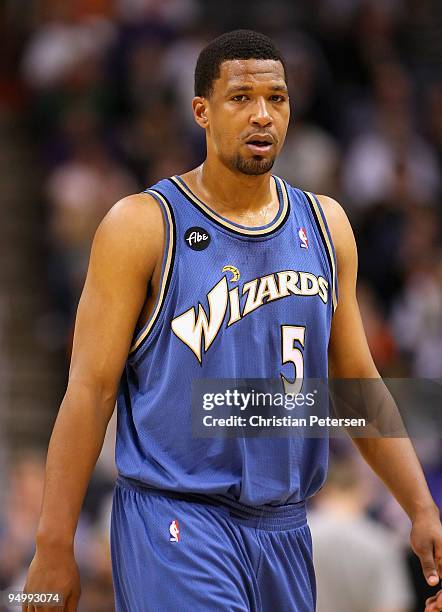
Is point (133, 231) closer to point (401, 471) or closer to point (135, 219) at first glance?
point (135, 219)

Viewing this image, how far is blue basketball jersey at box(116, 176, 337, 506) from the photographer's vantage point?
12.6 ft

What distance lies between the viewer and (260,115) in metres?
3.88

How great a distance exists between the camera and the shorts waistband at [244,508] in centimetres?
385

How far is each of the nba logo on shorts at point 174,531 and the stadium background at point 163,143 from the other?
4.60 meters

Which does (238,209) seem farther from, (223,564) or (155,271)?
(223,564)

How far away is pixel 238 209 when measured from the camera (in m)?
4.09

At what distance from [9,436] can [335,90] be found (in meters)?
4.27

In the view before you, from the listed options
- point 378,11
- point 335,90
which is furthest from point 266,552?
point 378,11

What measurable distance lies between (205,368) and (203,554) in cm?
55

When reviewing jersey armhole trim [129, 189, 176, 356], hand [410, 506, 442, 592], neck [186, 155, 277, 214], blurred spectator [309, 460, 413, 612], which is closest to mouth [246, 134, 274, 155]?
neck [186, 155, 277, 214]

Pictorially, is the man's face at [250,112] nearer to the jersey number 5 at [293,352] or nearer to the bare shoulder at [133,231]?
the bare shoulder at [133,231]

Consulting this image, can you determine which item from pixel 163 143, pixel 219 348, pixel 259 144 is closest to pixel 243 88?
pixel 259 144

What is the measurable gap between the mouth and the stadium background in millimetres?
4802

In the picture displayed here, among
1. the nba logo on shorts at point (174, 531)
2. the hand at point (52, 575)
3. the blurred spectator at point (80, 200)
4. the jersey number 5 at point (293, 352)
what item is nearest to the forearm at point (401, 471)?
the jersey number 5 at point (293, 352)
